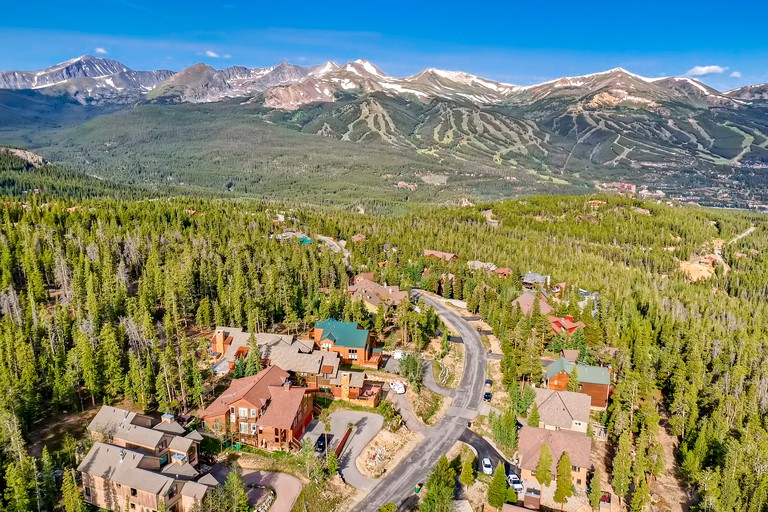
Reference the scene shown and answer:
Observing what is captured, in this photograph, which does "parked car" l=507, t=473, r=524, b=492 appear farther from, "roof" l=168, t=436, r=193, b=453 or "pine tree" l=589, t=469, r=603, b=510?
"roof" l=168, t=436, r=193, b=453

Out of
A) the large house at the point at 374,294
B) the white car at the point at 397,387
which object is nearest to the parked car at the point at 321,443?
Answer: the white car at the point at 397,387

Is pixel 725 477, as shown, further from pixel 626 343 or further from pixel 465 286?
pixel 465 286

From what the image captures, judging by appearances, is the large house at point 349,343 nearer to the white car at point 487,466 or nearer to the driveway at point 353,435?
the driveway at point 353,435

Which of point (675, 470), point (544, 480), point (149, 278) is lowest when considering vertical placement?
point (675, 470)

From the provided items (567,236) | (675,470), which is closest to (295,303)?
(675,470)

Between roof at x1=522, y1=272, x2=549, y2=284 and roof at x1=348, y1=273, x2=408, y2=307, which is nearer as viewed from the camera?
roof at x1=348, y1=273, x2=408, y2=307

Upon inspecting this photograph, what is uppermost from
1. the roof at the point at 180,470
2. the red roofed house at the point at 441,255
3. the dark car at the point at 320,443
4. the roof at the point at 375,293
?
the red roofed house at the point at 441,255

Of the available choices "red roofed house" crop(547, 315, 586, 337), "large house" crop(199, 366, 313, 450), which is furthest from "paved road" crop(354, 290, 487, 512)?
"red roofed house" crop(547, 315, 586, 337)
